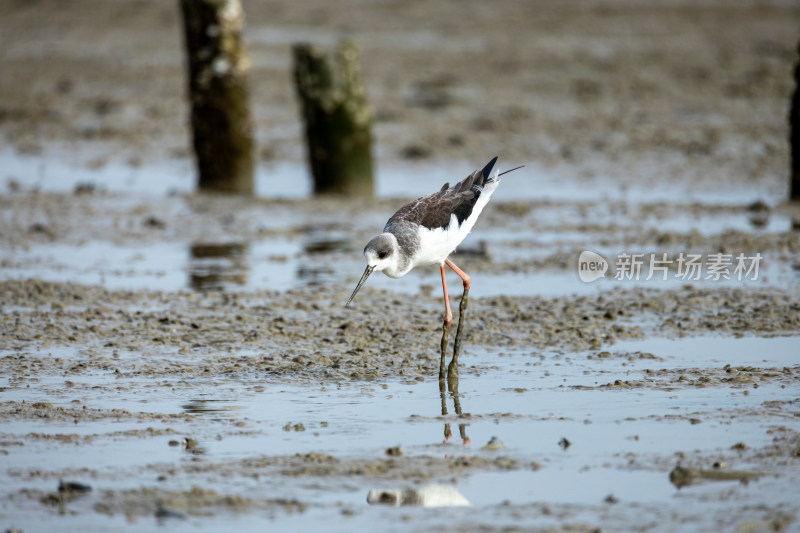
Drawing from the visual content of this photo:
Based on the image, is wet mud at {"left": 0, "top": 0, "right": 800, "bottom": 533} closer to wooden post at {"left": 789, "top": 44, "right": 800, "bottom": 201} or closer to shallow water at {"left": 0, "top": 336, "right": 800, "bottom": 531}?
shallow water at {"left": 0, "top": 336, "right": 800, "bottom": 531}

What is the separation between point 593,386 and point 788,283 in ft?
9.74

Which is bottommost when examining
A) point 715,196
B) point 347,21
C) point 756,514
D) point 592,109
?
point 756,514

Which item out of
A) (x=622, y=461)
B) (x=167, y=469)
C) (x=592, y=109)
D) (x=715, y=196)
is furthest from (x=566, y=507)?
(x=592, y=109)

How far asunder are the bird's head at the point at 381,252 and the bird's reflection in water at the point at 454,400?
2.25 ft

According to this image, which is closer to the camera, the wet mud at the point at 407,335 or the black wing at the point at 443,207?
the wet mud at the point at 407,335

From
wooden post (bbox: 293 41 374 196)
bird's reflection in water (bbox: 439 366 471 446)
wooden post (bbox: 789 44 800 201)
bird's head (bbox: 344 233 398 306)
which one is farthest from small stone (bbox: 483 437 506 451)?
wooden post (bbox: 293 41 374 196)

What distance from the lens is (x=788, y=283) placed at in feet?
28.6

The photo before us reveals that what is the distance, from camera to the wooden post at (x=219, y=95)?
12.6 meters

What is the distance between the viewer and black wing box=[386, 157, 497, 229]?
6797 millimetres

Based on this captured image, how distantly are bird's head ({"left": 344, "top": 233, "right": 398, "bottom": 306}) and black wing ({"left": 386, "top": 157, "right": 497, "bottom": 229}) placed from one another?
0.95 ft

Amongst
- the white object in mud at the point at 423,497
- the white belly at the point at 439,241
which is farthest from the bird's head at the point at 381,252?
the white object in mud at the point at 423,497

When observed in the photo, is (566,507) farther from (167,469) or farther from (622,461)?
(167,469)

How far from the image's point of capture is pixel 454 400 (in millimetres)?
6203
